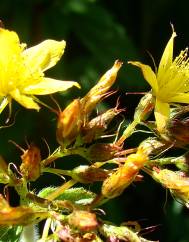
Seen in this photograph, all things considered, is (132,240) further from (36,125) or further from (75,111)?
(36,125)

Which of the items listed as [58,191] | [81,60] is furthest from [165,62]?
[81,60]

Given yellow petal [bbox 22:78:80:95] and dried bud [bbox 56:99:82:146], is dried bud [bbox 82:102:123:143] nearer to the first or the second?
dried bud [bbox 56:99:82:146]

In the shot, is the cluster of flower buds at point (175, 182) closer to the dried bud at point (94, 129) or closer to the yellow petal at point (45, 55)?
the dried bud at point (94, 129)

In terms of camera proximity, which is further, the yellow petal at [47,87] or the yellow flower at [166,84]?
the yellow flower at [166,84]

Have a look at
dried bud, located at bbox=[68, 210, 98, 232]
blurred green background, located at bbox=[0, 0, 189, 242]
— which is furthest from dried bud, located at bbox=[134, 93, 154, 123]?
blurred green background, located at bbox=[0, 0, 189, 242]

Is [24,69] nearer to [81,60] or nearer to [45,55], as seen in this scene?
[45,55]

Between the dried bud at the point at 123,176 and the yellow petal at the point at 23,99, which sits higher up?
the yellow petal at the point at 23,99

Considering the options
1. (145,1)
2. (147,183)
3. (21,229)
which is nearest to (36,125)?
(147,183)

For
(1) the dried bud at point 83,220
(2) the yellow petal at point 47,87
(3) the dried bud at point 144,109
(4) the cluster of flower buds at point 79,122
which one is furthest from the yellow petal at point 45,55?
(1) the dried bud at point 83,220
